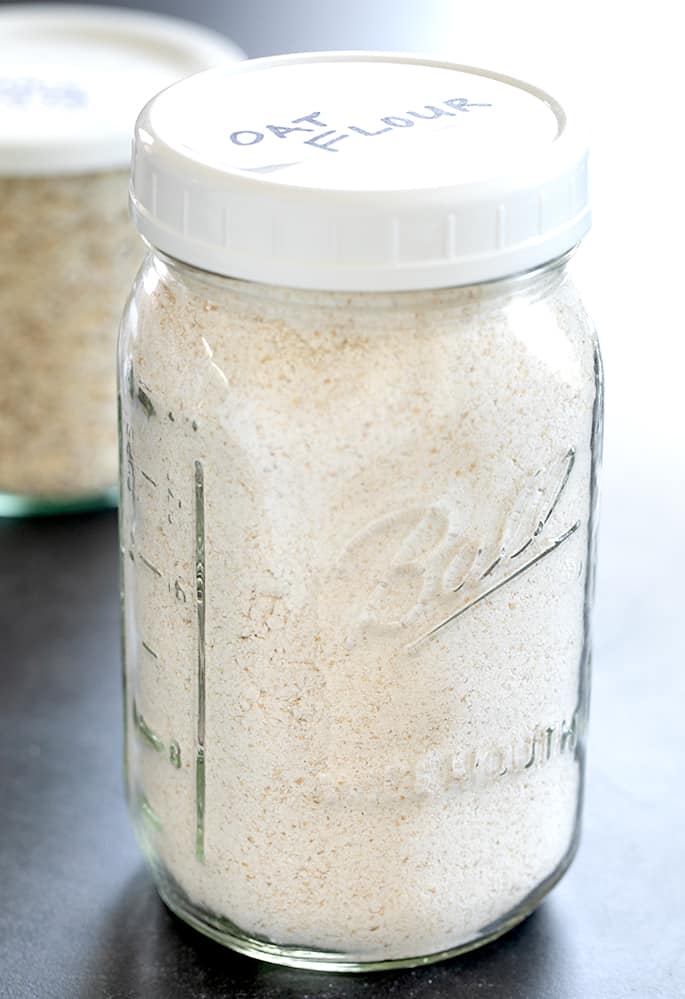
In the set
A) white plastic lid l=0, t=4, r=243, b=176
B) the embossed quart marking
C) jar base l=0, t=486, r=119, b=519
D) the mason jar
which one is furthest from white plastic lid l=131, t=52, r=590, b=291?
jar base l=0, t=486, r=119, b=519

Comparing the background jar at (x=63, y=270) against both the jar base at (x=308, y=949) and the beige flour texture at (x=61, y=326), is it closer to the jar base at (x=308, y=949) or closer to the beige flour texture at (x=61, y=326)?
the beige flour texture at (x=61, y=326)

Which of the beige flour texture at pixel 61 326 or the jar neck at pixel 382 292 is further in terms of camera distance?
the beige flour texture at pixel 61 326

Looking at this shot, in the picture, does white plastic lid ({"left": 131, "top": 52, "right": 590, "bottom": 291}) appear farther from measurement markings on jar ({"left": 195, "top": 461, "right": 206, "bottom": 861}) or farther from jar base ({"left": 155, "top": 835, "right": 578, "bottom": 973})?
jar base ({"left": 155, "top": 835, "right": 578, "bottom": 973})

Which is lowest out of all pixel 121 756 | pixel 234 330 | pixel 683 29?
pixel 121 756

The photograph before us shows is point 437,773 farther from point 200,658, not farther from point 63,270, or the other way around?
point 63,270

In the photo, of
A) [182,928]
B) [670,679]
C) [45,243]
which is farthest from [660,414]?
[182,928]

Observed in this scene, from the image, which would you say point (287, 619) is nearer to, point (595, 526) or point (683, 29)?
point (595, 526)

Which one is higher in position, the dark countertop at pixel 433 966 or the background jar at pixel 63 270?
the background jar at pixel 63 270

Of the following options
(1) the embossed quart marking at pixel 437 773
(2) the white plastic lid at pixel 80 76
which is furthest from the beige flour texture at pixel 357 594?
(2) the white plastic lid at pixel 80 76
